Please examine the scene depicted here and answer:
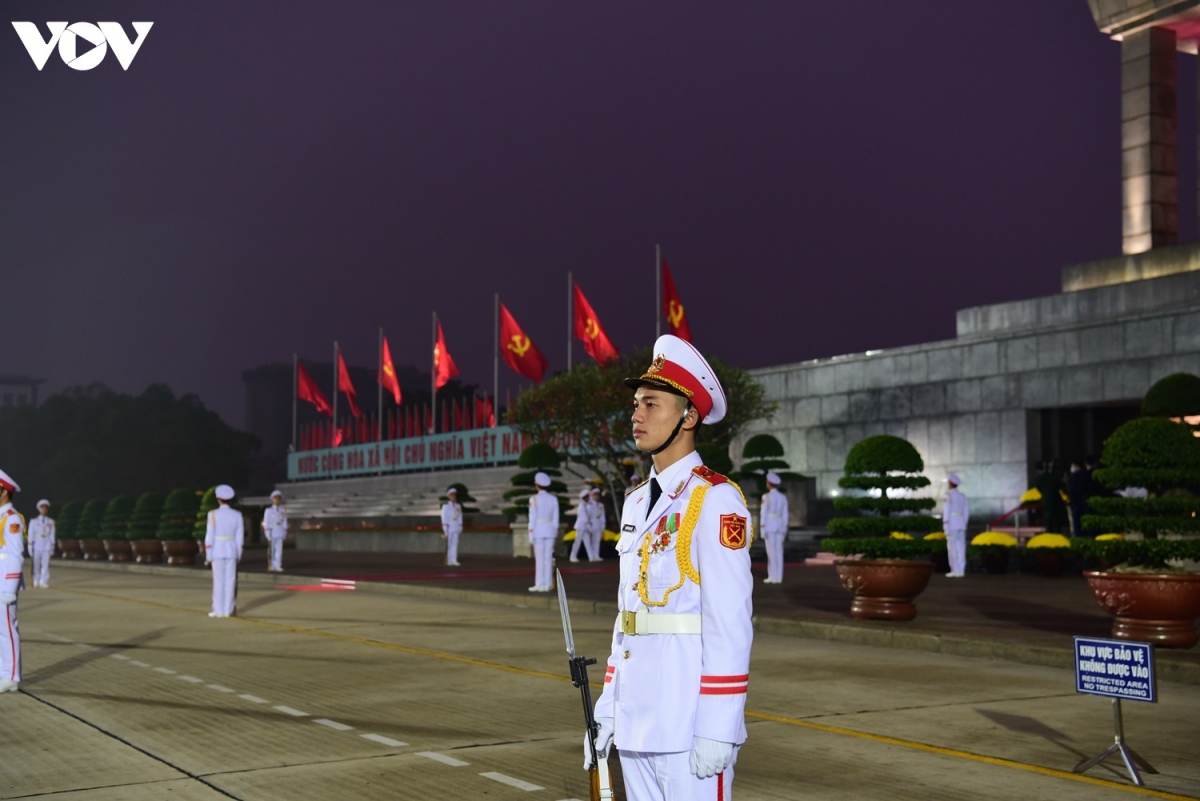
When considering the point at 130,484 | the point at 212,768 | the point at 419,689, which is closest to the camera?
the point at 212,768

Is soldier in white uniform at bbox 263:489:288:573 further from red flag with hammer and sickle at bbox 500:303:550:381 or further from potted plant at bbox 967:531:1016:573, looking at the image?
red flag with hammer and sickle at bbox 500:303:550:381

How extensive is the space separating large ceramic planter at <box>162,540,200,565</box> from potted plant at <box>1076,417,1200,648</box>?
29991mm

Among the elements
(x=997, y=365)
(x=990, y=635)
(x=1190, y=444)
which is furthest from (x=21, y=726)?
(x=997, y=365)

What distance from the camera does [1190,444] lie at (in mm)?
13109

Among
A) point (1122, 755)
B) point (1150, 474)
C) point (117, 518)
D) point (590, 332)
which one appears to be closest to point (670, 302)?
point (590, 332)

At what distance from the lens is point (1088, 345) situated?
115ft

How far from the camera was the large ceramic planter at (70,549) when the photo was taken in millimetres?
49312

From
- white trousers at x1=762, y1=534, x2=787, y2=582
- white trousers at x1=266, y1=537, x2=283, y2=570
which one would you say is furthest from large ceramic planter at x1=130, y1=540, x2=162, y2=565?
white trousers at x1=762, y1=534, x2=787, y2=582

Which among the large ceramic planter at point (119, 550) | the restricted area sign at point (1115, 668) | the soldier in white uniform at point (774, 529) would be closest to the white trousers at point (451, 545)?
the soldier in white uniform at point (774, 529)

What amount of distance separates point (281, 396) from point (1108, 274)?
16283 cm

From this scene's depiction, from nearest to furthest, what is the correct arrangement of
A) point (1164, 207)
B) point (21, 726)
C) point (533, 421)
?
point (21, 726) → point (1164, 207) → point (533, 421)

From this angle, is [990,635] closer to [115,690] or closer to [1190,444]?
[1190,444]

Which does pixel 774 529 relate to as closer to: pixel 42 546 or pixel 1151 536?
pixel 1151 536

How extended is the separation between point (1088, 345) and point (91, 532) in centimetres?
3359
